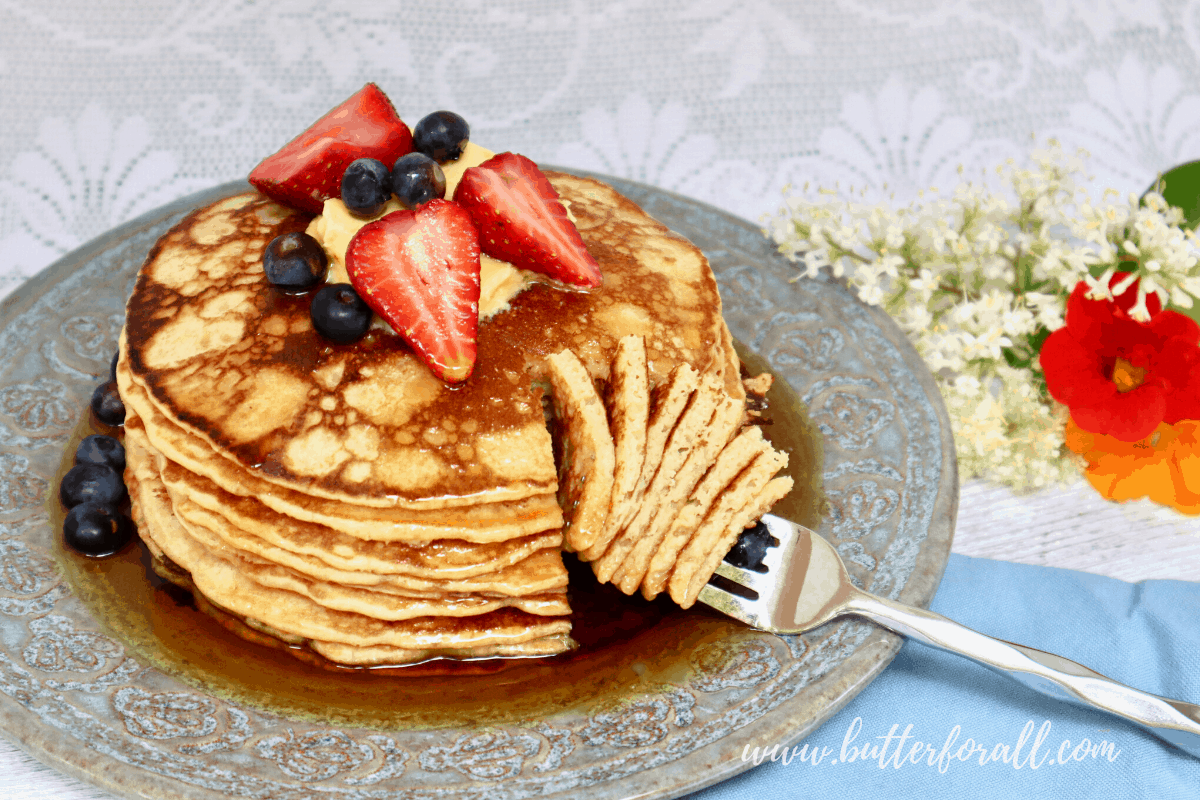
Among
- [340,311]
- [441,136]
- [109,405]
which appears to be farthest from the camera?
[109,405]

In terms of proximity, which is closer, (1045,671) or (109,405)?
(1045,671)

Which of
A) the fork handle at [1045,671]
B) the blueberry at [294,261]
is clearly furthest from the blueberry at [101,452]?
the fork handle at [1045,671]

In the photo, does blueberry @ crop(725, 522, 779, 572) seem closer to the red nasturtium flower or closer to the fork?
the fork

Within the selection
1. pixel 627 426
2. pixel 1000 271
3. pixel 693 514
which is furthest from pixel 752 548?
pixel 1000 271

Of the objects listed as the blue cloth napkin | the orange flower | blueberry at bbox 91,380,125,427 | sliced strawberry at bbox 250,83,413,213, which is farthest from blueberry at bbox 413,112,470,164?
the orange flower

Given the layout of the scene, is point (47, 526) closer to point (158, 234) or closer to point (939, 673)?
point (158, 234)

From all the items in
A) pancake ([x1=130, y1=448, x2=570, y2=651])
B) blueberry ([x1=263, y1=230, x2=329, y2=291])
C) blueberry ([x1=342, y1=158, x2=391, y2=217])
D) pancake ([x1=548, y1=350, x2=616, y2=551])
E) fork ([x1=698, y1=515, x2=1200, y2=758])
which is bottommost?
pancake ([x1=130, y1=448, x2=570, y2=651])

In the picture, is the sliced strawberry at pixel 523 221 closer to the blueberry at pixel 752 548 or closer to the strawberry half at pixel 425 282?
the strawberry half at pixel 425 282

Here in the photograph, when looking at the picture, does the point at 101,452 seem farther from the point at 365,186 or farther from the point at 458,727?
the point at 458,727
